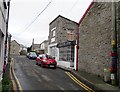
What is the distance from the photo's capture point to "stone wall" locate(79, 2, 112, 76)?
13234mm

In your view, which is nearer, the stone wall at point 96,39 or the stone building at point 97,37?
the stone building at point 97,37

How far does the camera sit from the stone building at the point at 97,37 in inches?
512

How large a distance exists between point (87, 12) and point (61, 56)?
1023 cm

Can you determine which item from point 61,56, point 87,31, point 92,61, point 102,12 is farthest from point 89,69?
point 61,56

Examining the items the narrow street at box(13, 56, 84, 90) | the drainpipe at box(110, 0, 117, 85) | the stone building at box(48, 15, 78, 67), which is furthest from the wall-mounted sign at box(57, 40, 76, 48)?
the drainpipe at box(110, 0, 117, 85)

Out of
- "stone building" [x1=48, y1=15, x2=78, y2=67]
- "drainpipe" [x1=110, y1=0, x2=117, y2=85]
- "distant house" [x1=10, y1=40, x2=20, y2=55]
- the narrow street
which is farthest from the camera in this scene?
"distant house" [x1=10, y1=40, x2=20, y2=55]

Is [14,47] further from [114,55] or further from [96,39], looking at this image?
[114,55]

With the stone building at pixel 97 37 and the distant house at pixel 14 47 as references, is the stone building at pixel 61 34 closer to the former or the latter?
the stone building at pixel 97 37

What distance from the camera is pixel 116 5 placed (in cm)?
1227

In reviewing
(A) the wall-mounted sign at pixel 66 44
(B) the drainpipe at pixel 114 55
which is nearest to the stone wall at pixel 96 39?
(B) the drainpipe at pixel 114 55

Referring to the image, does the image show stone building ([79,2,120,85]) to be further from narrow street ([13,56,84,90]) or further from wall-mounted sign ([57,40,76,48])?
wall-mounted sign ([57,40,76,48])

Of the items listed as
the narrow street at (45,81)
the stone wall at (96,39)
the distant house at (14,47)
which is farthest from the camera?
the distant house at (14,47)

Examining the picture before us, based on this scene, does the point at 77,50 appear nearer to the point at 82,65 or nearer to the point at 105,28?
the point at 82,65

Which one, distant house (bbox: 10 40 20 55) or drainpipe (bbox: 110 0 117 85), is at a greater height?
distant house (bbox: 10 40 20 55)
